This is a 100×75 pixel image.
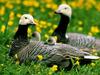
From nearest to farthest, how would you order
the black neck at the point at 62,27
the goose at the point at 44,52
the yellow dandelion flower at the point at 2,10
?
the goose at the point at 44,52, the black neck at the point at 62,27, the yellow dandelion flower at the point at 2,10

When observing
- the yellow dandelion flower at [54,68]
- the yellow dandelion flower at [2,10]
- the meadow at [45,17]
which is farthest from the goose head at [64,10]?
the yellow dandelion flower at [54,68]

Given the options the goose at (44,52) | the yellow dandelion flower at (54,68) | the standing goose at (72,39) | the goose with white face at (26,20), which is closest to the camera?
the yellow dandelion flower at (54,68)

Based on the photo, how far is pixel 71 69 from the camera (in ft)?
31.4

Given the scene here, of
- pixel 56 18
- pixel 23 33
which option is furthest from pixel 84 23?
pixel 23 33

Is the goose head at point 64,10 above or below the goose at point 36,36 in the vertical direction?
above

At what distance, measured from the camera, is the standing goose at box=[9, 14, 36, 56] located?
1004 centimetres

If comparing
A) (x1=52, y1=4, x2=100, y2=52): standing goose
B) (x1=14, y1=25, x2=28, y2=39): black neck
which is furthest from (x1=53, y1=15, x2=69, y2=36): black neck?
(x1=14, y1=25, x2=28, y2=39): black neck

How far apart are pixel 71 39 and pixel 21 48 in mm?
2223

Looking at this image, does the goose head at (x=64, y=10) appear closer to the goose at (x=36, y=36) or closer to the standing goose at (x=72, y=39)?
the standing goose at (x=72, y=39)

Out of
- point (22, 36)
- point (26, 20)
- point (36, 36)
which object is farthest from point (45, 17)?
point (26, 20)

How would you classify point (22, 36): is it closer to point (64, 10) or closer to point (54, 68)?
point (54, 68)

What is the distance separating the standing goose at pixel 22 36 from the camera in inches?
395

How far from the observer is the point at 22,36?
33.5ft

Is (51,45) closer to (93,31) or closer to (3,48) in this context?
(3,48)
